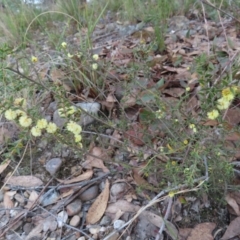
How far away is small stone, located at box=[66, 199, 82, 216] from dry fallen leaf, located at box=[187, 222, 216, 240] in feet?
1.25

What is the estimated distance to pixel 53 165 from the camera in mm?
1396

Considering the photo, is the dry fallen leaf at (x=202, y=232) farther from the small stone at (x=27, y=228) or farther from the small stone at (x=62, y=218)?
the small stone at (x=27, y=228)

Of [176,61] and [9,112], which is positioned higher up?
[9,112]

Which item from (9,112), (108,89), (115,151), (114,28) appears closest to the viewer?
(9,112)

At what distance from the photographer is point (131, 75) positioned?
120cm

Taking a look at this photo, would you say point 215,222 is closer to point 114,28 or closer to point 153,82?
point 153,82

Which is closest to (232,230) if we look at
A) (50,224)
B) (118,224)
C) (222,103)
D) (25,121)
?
(118,224)

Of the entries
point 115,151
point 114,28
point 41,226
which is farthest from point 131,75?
point 114,28

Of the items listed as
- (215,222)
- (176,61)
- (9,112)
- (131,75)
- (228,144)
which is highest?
(9,112)

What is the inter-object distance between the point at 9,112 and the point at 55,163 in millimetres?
502

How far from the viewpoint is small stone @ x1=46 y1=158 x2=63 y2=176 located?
138cm

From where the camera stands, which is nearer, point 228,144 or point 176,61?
point 228,144

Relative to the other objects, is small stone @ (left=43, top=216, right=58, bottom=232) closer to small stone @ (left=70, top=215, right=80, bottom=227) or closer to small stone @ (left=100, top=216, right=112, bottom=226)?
small stone @ (left=70, top=215, right=80, bottom=227)

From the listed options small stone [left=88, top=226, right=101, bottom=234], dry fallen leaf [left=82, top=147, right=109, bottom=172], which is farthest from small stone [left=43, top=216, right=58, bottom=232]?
dry fallen leaf [left=82, top=147, right=109, bottom=172]
